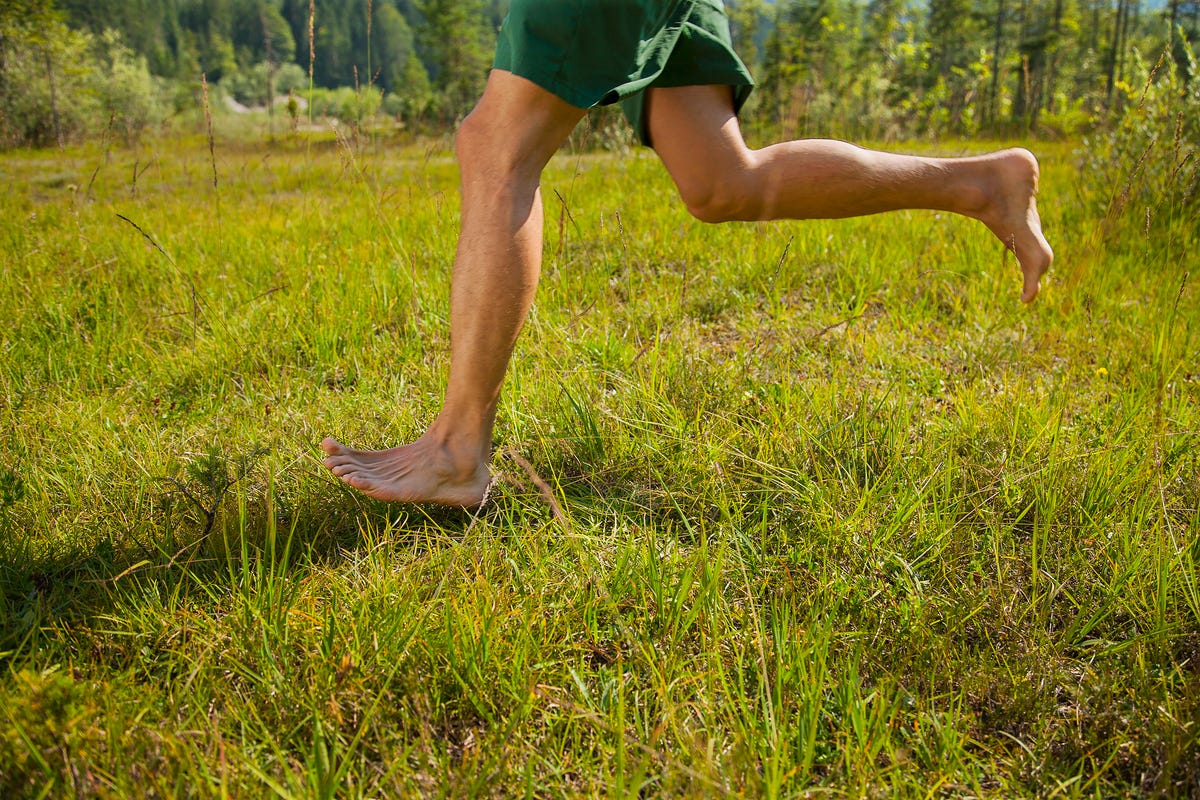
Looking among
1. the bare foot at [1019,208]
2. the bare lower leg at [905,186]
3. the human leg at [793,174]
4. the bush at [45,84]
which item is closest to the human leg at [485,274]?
the human leg at [793,174]

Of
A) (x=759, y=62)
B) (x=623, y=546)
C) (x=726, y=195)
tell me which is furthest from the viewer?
(x=759, y=62)

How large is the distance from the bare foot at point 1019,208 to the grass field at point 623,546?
1.03 ft

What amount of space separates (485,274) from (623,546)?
0.61 meters

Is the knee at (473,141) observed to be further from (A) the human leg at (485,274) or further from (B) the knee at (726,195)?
(B) the knee at (726,195)

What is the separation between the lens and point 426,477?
1631 mm

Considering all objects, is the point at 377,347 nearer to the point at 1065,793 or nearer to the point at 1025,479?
the point at 1025,479

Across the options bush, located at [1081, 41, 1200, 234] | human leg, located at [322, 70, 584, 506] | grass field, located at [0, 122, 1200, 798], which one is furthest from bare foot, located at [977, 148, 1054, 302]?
bush, located at [1081, 41, 1200, 234]

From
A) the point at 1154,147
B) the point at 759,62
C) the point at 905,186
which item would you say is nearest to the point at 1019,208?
the point at 905,186

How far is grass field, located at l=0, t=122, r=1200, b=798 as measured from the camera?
1.05 meters

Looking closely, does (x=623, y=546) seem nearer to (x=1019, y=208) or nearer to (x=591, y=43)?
(x=591, y=43)

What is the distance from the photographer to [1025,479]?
5.44 feet

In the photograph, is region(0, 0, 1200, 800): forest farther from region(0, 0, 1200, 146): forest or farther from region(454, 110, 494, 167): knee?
region(0, 0, 1200, 146): forest

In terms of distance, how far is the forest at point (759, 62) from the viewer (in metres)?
6.43

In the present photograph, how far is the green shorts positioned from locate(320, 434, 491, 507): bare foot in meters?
0.78
